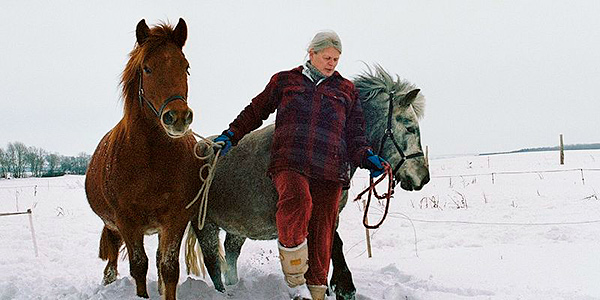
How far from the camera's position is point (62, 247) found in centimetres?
698

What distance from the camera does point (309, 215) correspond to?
105 inches

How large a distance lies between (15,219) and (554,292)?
10872 millimetres

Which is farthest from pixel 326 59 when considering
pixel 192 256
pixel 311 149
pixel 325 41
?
pixel 192 256

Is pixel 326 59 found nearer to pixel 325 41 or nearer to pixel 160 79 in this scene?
pixel 325 41

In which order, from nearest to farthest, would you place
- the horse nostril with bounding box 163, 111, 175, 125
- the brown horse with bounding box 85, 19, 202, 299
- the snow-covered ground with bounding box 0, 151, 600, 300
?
the horse nostril with bounding box 163, 111, 175, 125 < the brown horse with bounding box 85, 19, 202, 299 < the snow-covered ground with bounding box 0, 151, 600, 300

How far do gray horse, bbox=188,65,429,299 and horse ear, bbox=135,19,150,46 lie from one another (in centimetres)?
118

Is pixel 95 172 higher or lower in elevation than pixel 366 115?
lower

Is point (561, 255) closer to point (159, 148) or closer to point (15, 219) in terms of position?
point (159, 148)

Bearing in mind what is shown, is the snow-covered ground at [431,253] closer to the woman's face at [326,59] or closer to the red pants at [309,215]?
the red pants at [309,215]

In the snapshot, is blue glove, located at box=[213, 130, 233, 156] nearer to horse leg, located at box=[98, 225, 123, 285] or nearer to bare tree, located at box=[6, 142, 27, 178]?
horse leg, located at box=[98, 225, 123, 285]

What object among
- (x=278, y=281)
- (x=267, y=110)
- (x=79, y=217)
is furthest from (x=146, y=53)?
(x=79, y=217)

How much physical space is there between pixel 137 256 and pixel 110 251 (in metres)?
1.51

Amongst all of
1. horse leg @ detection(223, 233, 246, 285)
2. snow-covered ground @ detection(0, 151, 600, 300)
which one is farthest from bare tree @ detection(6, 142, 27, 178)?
horse leg @ detection(223, 233, 246, 285)

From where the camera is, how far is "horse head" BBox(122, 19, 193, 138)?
2.57 meters
